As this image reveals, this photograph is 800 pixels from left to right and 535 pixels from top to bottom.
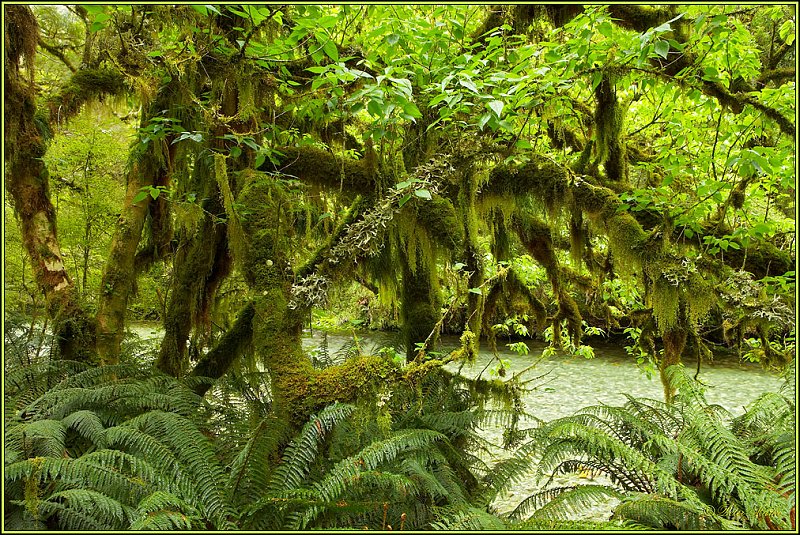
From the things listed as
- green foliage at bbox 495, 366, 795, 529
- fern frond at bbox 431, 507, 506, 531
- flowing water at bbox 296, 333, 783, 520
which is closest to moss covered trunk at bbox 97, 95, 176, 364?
flowing water at bbox 296, 333, 783, 520

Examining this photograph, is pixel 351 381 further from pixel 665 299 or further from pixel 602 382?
pixel 602 382

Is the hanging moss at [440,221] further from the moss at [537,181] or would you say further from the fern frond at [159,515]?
the fern frond at [159,515]

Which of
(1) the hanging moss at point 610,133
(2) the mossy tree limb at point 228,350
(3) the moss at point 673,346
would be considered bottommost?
(2) the mossy tree limb at point 228,350

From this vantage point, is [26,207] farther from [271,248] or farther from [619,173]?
[619,173]

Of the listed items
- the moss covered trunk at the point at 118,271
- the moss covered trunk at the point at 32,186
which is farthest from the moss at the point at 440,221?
the moss covered trunk at the point at 32,186

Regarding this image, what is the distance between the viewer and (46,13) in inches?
201

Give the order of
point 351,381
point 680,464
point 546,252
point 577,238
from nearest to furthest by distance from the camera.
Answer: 1. point 351,381
2. point 680,464
3. point 577,238
4. point 546,252

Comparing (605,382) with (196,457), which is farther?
(605,382)

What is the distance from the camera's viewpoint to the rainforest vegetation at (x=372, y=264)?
1.99 meters

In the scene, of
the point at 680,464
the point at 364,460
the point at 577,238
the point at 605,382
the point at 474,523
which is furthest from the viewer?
the point at 605,382

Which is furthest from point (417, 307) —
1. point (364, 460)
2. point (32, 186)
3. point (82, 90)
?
point (82, 90)

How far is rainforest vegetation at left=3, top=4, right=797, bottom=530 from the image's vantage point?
6.53 ft

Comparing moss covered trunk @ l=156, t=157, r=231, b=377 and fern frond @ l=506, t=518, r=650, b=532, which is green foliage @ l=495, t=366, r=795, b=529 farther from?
moss covered trunk @ l=156, t=157, r=231, b=377

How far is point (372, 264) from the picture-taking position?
321cm
